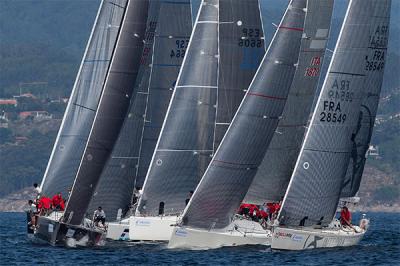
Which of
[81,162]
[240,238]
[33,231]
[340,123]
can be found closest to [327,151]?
[340,123]

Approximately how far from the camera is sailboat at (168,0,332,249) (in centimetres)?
4788

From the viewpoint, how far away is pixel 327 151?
49.2m

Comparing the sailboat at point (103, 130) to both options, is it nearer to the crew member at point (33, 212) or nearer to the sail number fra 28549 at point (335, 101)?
the crew member at point (33, 212)

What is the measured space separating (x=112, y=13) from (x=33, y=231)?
29.3 feet

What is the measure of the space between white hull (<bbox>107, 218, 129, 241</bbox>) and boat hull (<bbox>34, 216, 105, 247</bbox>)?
1.77 metres

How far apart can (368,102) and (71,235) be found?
446 inches

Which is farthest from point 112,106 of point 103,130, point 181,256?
point 181,256

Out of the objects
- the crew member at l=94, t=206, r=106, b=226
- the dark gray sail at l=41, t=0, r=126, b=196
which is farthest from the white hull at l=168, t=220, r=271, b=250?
the dark gray sail at l=41, t=0, r=126, b=196

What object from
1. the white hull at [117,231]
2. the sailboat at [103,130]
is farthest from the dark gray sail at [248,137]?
the white hull at [117,231]

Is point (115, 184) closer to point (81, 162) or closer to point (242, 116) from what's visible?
point (81, 162)

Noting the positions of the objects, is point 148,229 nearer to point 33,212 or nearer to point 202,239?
point 202,239

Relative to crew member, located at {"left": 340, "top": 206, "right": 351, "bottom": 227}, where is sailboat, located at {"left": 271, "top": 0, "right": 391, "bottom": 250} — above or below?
above

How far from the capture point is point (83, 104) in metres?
54.8

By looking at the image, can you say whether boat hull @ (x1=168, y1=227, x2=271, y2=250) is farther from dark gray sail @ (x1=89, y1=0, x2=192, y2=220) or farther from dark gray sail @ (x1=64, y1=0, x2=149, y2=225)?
dark gray sail @ (x1=89, y1=0, x2=192, y2=220)
